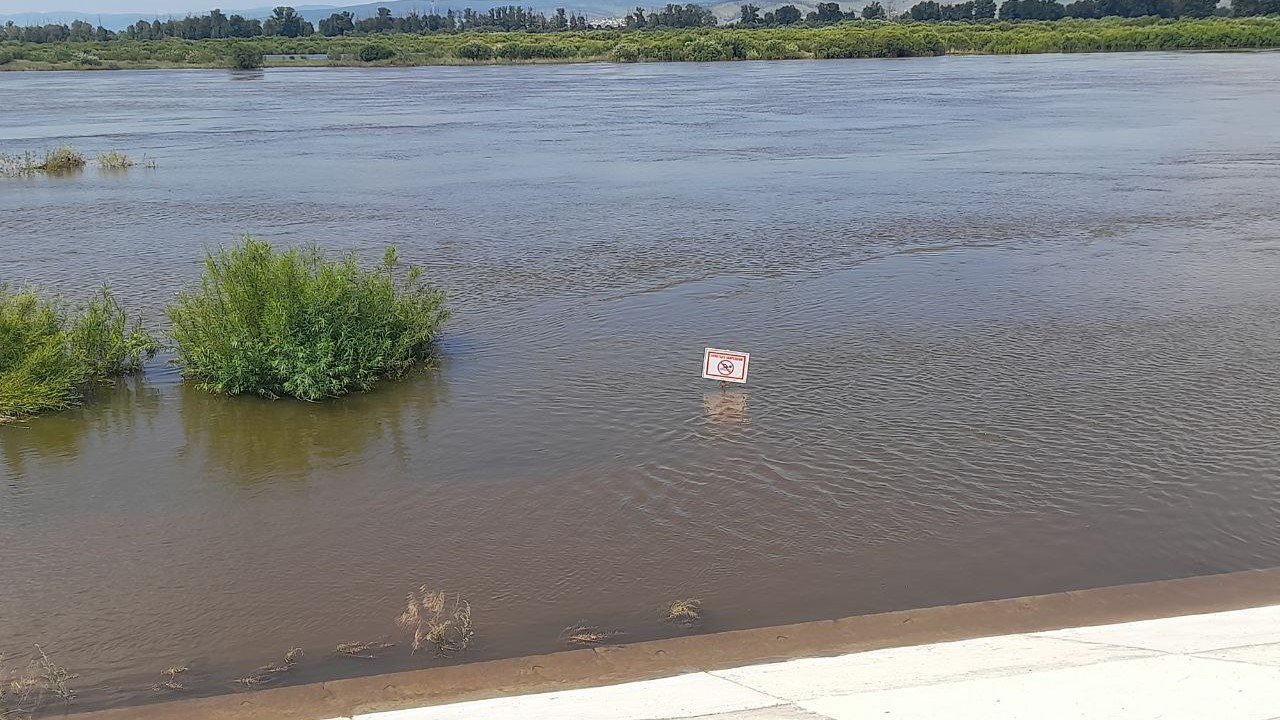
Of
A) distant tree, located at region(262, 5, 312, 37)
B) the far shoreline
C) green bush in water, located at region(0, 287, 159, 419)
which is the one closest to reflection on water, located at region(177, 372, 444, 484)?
green bush in water, located at region(0, 287, 159, 419)

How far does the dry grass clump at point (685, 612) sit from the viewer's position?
749cm

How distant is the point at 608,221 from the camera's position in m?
21.1

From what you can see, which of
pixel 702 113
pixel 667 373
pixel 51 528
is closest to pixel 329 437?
pixel 51 528

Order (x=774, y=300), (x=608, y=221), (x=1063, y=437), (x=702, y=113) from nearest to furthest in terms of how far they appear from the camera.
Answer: (x=1063, y=437) → (x=774, y=300) → (x=608, y=221) → (x=702, y=113)

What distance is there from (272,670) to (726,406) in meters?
5.49

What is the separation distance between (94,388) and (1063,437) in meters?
9.51

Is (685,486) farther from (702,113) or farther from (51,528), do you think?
(702,113)

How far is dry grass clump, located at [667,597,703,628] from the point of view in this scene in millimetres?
7488

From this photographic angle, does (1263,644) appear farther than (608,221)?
No

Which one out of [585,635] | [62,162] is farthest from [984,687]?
[62,162]

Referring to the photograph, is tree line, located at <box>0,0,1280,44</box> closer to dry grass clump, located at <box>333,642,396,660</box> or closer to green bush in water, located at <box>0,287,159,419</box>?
green bush in water, located at <box>0,287,159,419</box>

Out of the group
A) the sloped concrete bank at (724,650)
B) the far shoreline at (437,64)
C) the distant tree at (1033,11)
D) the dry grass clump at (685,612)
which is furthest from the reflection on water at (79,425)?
the distant tree at (1033,11)

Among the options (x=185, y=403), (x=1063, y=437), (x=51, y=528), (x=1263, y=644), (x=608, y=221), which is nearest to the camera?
(x=1263, y=644)

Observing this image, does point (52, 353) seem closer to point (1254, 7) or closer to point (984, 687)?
point (984, 687)
